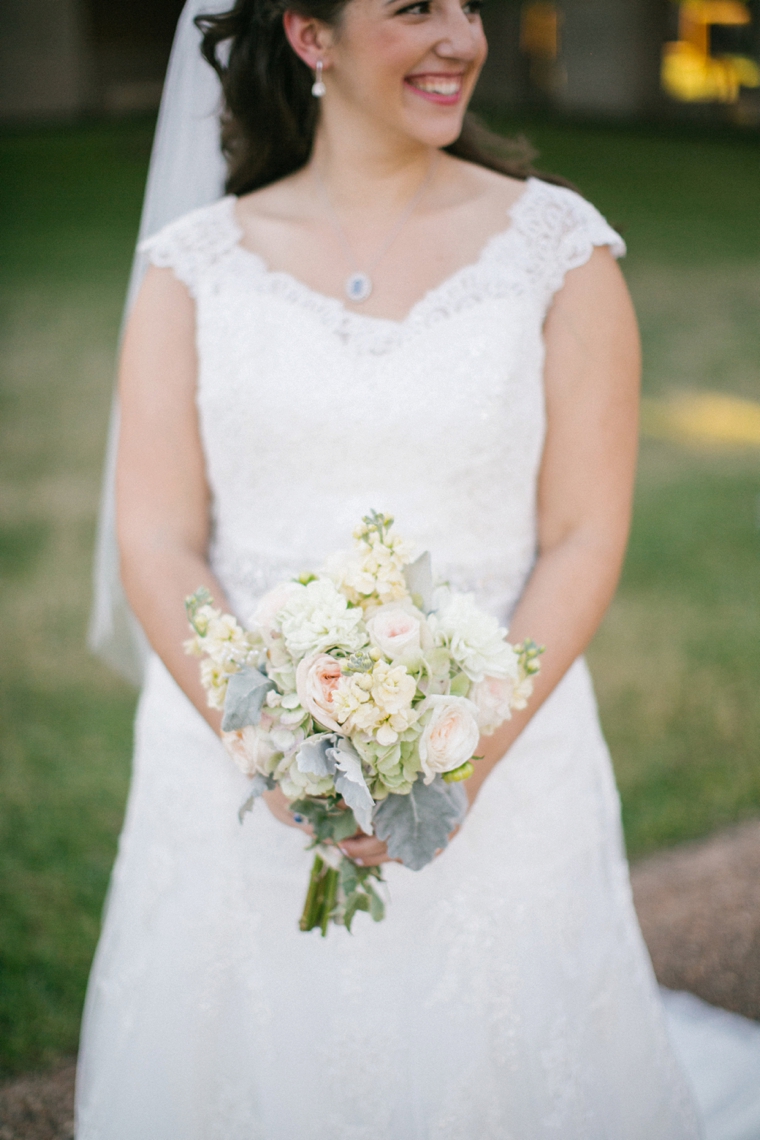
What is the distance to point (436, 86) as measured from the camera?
6.71ft

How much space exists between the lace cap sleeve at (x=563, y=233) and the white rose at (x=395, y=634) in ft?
2.98

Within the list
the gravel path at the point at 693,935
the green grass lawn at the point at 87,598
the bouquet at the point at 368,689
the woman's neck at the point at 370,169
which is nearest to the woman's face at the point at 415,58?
the woman's neck at the point at 370,169

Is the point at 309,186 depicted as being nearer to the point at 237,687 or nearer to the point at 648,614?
the point at 237,687

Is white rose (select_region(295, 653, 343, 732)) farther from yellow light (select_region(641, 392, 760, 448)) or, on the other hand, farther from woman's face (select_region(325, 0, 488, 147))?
yellow light (select_region(641, 392, 760, 448))

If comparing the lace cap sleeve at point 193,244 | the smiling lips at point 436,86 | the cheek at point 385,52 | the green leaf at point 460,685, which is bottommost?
the green leaf at point 460,685

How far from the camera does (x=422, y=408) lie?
7.09 feet

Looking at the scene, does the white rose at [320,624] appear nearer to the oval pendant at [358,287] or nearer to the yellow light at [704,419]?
the oval pendant at [358,287]

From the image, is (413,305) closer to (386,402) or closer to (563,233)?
(386,402)

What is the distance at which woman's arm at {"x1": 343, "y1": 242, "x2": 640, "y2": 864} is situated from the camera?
218cm

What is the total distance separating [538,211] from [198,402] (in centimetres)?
82

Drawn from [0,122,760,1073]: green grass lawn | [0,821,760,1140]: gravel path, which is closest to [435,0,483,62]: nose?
[0,821,760,1140]: gravel path

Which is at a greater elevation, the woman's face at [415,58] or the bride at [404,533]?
the woman's face at [415,58]

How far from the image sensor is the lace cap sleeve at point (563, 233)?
2.19 m

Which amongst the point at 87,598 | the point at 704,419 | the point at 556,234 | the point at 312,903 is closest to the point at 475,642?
the point at 312,903
